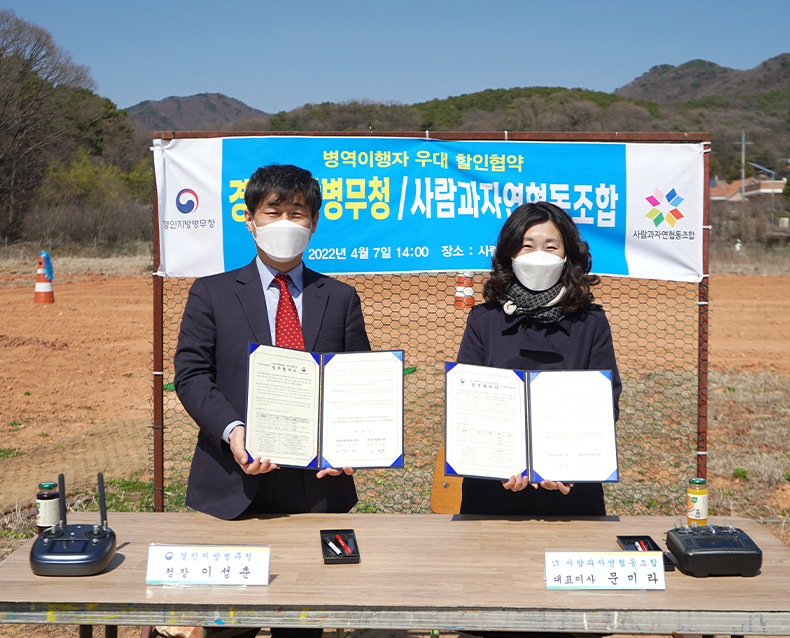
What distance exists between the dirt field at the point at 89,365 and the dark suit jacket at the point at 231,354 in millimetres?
3100

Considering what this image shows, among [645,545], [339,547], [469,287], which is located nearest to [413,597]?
[339,547]

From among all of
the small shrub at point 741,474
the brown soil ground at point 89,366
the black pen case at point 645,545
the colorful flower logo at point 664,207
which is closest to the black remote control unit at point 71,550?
the black pen case at point 645,545

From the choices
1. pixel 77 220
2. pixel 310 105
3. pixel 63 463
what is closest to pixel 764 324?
pixel 63 463

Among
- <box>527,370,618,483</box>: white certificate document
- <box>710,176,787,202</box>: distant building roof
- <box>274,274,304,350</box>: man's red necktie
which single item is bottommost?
<box>527,370,618,483</box>: white certificate document

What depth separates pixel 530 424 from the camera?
2107 mm

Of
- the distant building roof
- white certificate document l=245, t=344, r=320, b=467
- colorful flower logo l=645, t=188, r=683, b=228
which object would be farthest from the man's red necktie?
the distant building roof

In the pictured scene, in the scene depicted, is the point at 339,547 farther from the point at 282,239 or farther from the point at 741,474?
the point at 741,474

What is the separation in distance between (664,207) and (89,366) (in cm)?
780

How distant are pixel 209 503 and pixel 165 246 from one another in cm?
166

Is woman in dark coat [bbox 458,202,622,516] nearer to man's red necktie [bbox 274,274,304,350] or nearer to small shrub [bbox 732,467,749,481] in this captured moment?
man's red necktie [bbox 274,274,304,350]

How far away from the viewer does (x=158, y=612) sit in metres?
1.69

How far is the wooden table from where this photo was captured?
66.0 inches

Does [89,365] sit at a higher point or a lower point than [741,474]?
higher

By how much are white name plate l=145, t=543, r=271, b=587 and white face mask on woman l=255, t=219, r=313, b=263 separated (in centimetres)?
97
